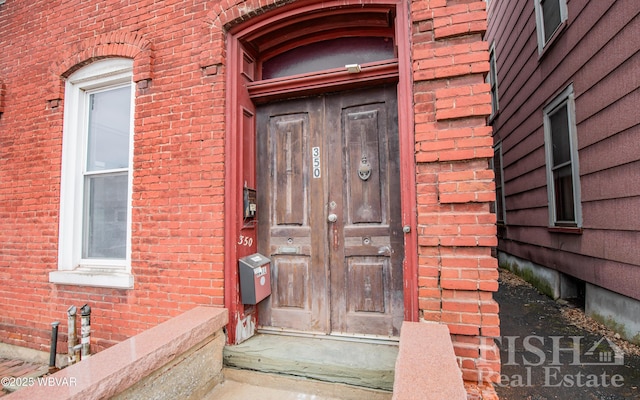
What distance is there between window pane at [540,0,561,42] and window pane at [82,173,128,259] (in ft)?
21.7

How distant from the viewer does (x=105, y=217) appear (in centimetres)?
371

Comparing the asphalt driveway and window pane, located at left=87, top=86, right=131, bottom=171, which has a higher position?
window pane, located at left=87, top=86, right=131, bottom=171

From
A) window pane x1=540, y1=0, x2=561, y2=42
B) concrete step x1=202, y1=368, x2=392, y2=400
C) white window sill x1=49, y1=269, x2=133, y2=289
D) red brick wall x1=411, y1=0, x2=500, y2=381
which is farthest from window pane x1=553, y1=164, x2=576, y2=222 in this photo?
white window sill x1=49, y1=269, x2=133, y2=289

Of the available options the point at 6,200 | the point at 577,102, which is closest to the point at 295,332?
the point at 6,200

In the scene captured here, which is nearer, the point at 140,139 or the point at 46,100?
the point at 140,139

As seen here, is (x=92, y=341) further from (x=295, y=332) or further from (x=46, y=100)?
(x=46, y=100)

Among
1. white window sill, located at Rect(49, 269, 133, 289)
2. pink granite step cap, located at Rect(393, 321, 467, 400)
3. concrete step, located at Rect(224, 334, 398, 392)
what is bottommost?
concrete step, located at Rect(224, 334, 398, 392)

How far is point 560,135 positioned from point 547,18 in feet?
6.78

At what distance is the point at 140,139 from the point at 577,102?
217 inches

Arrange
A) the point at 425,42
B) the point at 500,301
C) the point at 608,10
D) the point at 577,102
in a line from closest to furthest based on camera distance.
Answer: the point at 425,42
the point at 608,10
the point at 577,102
the point at 500,301

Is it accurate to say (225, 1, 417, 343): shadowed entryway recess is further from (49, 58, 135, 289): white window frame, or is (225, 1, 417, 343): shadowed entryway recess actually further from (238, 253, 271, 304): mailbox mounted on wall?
(49, 58, 135, 289): white window frame

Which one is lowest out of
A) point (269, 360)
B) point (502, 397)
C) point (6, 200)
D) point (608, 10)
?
point (502, 397)

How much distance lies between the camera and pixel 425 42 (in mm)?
2469

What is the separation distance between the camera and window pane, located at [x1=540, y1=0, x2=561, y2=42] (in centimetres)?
495
